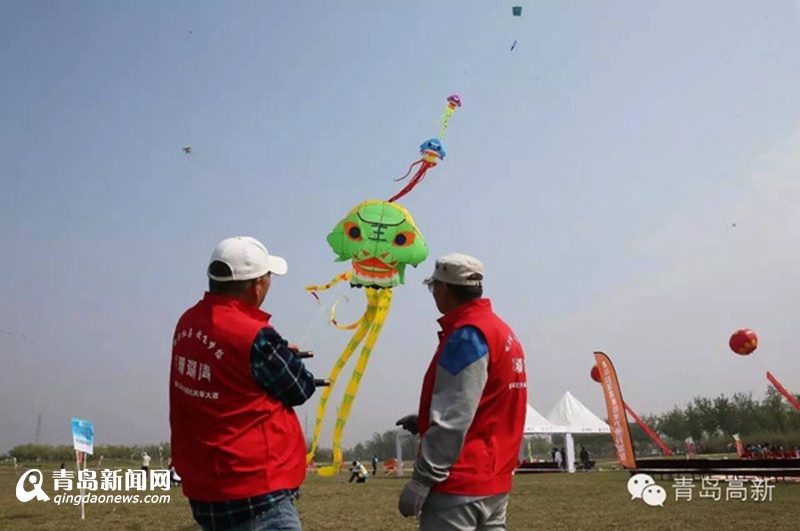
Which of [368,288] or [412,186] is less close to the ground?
[412,186]

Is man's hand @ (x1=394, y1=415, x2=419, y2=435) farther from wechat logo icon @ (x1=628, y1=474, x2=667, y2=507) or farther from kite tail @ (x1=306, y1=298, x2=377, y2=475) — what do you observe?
kite tail @ (x1=306, y1=298, x2=377, y2=475)

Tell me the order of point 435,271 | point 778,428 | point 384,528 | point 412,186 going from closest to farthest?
point 435,271 < point 384,528 < point 412,186 < point 778,428

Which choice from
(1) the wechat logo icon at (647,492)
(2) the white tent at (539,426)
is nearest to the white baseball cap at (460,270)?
(1) the wechat logo icon at (647,492)

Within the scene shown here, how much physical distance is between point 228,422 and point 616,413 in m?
19.0

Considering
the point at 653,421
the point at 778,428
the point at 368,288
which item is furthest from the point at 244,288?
the point at 653,421

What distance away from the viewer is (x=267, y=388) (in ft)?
7.59

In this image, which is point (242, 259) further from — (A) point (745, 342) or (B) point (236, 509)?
(A) point (745, 342)

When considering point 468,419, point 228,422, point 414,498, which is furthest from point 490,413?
point 228,422

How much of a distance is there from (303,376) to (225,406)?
0.28 m

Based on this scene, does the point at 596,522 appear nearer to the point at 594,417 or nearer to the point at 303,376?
the point at 303,376

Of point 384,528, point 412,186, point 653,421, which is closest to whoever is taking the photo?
point 384,528

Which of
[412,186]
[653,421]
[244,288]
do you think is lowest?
[653,421]

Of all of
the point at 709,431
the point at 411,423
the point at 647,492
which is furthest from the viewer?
the point at 709,431

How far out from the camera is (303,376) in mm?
2379
